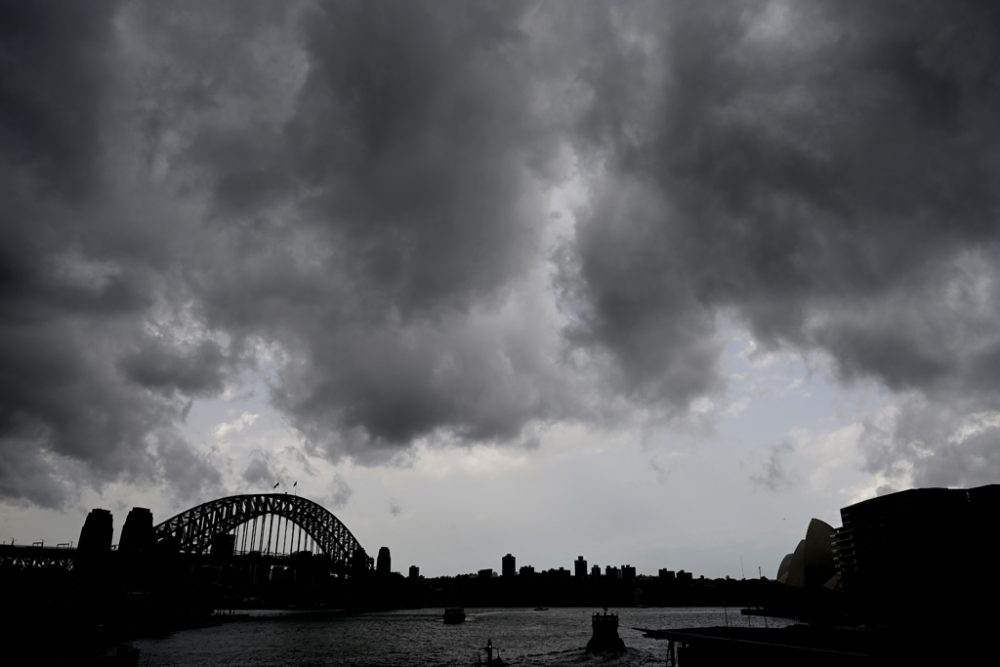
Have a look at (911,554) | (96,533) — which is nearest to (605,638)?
(911,554)

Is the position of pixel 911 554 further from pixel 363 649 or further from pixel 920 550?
pixel 363 649

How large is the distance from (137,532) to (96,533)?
1380 cm

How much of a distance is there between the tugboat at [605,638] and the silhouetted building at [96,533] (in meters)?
112

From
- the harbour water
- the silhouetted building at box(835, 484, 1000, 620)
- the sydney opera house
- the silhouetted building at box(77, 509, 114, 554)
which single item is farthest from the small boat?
the silhouetted building at box(835, 484, 1000, 620)

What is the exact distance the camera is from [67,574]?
136 metres

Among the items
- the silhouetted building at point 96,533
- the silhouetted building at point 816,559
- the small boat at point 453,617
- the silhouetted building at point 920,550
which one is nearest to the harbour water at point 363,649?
the silhouetted building at point 96,533

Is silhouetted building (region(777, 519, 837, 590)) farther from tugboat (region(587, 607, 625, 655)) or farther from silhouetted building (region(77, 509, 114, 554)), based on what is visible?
silhouetted building (region(77, 509, 114, 554))

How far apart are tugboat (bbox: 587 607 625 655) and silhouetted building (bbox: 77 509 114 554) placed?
4421 inches

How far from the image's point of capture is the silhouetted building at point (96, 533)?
13400 centimetres

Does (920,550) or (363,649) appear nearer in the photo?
(363,649)

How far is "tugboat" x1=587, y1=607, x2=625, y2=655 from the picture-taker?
266 ft

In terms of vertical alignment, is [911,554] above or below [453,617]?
above

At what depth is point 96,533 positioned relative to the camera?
136 m

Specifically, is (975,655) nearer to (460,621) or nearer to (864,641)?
(864,641)
